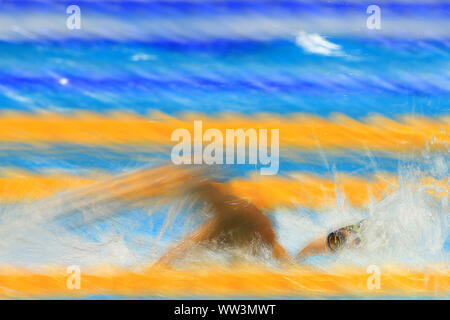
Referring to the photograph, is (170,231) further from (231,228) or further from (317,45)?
(317,45)

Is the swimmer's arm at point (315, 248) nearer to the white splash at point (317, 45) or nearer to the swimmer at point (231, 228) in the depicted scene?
the swimmer at point (231, 228)

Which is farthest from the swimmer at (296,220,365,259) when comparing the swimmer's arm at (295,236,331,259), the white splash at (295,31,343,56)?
the white splash at (295,31,343,56)

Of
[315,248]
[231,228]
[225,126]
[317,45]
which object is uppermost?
[317,45]

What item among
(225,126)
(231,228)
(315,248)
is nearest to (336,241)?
(315,248)

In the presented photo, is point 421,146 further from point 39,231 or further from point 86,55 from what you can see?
point 39,231

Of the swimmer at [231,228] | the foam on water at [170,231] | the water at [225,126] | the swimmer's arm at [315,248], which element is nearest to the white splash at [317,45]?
the water at [225,126]

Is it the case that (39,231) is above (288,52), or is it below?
below

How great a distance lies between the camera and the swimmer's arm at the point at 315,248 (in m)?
3.89

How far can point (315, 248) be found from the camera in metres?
3.90

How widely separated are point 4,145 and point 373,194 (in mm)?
2274

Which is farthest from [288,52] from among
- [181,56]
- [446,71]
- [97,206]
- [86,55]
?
[97,206]

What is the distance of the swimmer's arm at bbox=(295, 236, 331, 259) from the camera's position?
12.8 ft

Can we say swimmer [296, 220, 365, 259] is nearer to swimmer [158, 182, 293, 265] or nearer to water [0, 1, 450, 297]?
water [0, 1, 450, 297]

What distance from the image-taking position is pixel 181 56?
13.0 ft
